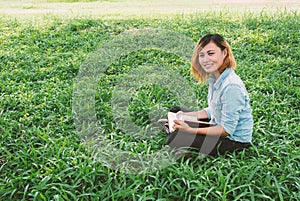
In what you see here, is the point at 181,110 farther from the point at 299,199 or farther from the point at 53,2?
the point at 53,2

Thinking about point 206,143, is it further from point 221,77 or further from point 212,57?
point 212,57

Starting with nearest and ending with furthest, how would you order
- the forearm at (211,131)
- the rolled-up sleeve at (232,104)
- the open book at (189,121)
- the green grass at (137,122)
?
the green grass at (137,122) < the rolled-up sleeve at (232,104) < the forearm at (211,131) < the open book at (189,121)

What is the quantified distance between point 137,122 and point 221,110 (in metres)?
0.95

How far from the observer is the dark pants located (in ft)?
8.30

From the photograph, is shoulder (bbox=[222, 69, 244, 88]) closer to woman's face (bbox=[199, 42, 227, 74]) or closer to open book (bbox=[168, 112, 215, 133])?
woman's face (bbox=[199, 42, 227, 74])

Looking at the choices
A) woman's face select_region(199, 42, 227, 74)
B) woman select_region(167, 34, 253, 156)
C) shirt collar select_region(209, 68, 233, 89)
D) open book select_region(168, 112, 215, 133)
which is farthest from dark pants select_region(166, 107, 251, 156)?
woman's face select_region(199, 42, 227, 74)

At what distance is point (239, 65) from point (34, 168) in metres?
3.13

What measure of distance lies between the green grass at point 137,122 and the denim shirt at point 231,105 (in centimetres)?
21

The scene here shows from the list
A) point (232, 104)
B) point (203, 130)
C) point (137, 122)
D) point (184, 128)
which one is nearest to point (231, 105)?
point (232, 104)

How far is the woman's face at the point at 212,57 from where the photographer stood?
8.11ft

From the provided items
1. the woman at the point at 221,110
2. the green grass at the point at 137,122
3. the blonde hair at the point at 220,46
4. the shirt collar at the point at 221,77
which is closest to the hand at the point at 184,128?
the woman at the point at 221,110

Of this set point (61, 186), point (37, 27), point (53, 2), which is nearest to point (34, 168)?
point (61, 186)

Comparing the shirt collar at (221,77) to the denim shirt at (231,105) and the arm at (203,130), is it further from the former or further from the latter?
the arm at (203,130)

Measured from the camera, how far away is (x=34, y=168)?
246cm
